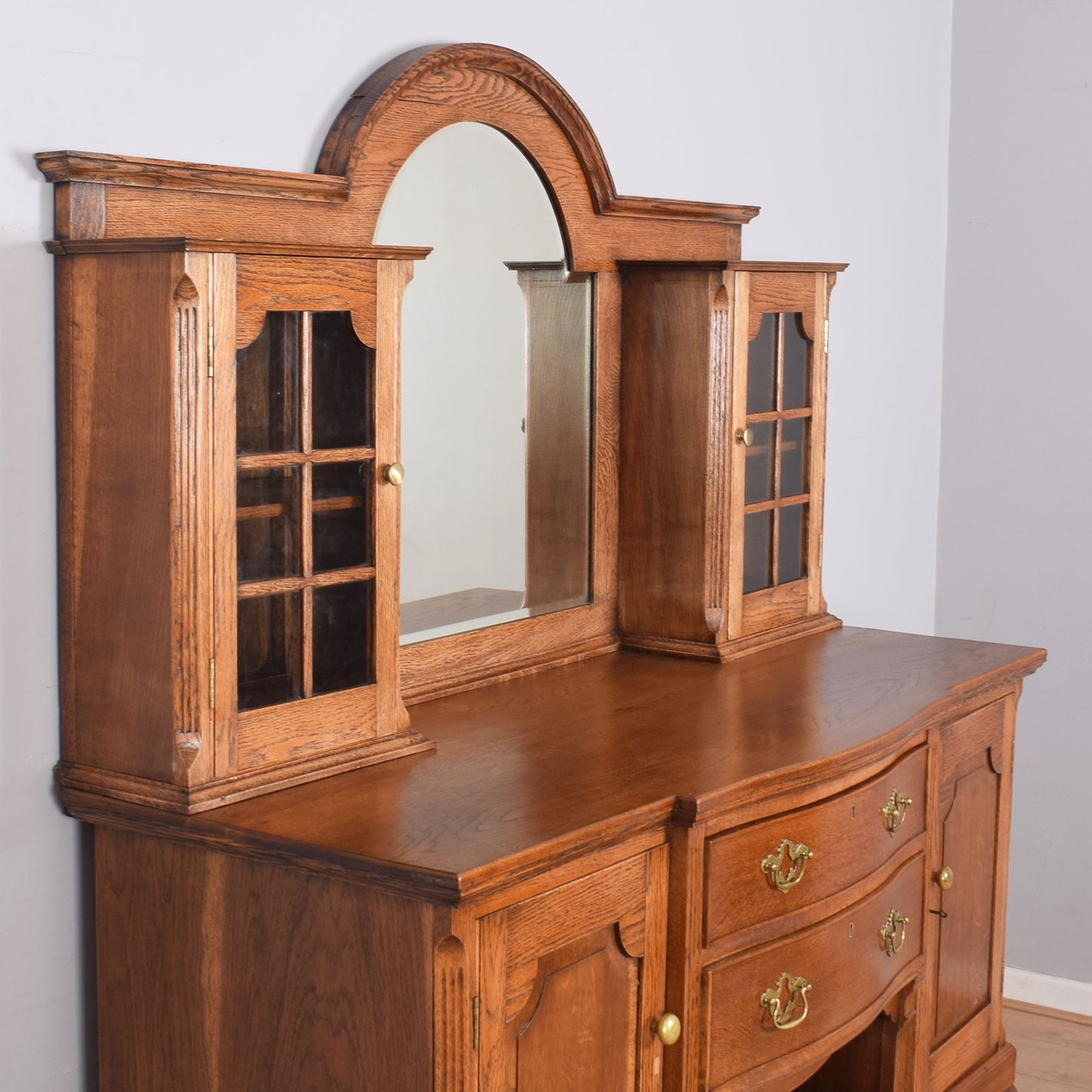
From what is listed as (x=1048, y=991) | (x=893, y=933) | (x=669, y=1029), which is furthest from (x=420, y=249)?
(x=1048, y=991)

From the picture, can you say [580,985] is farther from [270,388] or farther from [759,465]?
[759,465]

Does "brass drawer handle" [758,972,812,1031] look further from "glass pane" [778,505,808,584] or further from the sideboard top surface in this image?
"glass pane" [778,505,808,584]

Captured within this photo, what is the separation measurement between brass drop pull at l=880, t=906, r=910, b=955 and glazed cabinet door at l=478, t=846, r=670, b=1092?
52 cm

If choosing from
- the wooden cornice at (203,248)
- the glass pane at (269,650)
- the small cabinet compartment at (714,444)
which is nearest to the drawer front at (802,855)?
the small cabinet compartment at (714,444)

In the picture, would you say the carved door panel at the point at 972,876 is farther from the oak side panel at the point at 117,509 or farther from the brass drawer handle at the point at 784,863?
the oak side panel at the point at 117,509

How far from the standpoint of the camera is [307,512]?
5.76 feet

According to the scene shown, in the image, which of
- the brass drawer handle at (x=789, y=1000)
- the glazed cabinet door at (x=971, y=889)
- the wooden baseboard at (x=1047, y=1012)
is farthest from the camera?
the wooden baseboard at (x=1047, y=1012)

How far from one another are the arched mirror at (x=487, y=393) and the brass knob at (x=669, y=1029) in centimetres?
66

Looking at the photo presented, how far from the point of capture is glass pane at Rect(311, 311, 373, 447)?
1.76 metres

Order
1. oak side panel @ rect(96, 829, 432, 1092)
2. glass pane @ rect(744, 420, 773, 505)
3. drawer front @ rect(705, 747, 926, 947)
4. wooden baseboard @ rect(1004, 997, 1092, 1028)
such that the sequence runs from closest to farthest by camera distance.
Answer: oak side panel @ rect(96, 829, 432, 1092) → drawer front @ rect(705, 747, 926, 947) → glass pane @ rect(744, 420, 773, 505) → wooden baseboard @ rect(1004, 997, 1092, 1028)

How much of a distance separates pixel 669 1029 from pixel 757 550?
3.30 feet

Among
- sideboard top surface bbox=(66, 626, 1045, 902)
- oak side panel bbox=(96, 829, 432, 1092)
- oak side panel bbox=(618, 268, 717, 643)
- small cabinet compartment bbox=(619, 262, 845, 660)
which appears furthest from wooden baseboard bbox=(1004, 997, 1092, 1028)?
oak side panel bbox=(96, 829, 432, 1092)

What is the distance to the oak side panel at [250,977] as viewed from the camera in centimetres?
154

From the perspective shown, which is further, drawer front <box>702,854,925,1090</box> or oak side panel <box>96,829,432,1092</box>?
drawer front <box>702,854,925,1090</box>
